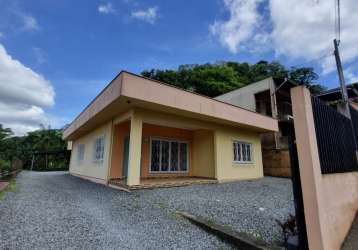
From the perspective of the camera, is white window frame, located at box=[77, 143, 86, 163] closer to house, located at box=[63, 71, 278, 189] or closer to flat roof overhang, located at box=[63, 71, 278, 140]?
house, located at box=[63, 71, 278, 189]

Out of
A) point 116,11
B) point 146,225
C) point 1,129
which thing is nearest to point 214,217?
point 146,225

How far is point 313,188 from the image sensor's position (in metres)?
2.05

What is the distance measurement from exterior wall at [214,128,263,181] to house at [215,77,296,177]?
67.5 inches

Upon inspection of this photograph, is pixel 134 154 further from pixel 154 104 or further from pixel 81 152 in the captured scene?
pixel 81 152

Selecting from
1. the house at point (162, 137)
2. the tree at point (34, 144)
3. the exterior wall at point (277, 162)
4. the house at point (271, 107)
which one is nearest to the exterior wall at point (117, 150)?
the house at point (162, 137)

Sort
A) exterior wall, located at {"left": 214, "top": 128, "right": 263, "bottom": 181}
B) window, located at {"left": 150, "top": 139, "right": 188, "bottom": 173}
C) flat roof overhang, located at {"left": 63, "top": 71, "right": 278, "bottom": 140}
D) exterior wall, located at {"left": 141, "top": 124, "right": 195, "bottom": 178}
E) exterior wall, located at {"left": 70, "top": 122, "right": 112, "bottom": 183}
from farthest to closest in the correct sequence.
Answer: window, located at {"left": 150, "top": 139, "right": 188, "bottom": 173} < exterior wall, located at {"left": 214, "top": 128, "right": 263, "bottom": 181} < exterior wall, located at {"left": 141, "top": 124, "right": 195, "bottom": 178} < exterior wall, located at {"left": 70, "top": 122, "right": 112, "bottom": 183} < flat roof overhang, located at {"left": 63, "top": 71, "right": 278, "bottom": 140}

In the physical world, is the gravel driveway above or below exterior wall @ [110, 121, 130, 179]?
below

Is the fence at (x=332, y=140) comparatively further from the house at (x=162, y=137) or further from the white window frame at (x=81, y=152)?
the white window frame at (x=81, y=152)

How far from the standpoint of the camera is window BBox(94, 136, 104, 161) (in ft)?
28.9

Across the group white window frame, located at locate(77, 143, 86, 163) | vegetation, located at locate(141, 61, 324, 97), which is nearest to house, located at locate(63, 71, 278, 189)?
white window frame, located at locate(77, 143, 86, 163)

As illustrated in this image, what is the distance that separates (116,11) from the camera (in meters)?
9.19

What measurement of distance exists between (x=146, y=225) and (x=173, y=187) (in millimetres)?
3564

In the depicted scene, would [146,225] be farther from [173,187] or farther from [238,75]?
[238,75]

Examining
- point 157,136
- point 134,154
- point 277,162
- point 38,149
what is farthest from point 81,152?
point 38,149
